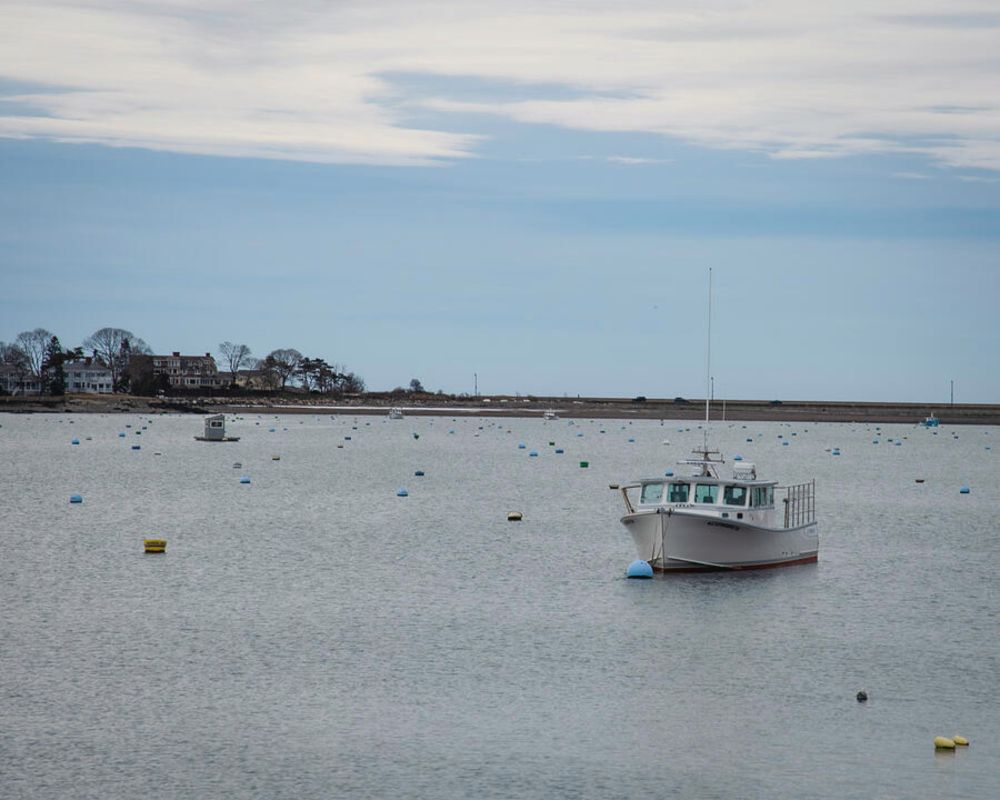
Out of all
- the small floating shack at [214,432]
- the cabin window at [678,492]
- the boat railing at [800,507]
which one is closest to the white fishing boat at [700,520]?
the cabin window at [678,492]

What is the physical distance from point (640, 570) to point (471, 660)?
13572 mm

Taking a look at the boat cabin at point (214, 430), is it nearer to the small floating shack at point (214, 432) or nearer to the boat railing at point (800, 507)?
the small floating shack at point (214, 432)

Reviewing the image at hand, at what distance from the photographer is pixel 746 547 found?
46.8 m

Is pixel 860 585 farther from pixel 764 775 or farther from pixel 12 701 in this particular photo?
pixel 12 701

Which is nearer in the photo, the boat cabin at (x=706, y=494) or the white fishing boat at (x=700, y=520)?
the white fishing boat at (x=700, y=520)

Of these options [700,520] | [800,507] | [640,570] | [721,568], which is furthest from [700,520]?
[800,507]

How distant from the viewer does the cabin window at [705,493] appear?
150ft

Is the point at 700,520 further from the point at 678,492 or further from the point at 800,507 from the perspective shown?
the point at 800,507

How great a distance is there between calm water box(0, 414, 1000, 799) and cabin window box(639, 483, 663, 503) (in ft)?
8.71

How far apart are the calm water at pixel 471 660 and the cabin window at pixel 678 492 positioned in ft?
8.02

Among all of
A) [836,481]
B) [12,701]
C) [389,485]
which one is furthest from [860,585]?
[836,481]

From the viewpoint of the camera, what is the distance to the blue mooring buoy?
150 feet

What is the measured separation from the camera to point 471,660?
33.2 meters

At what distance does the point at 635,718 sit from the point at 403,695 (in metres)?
4.84
